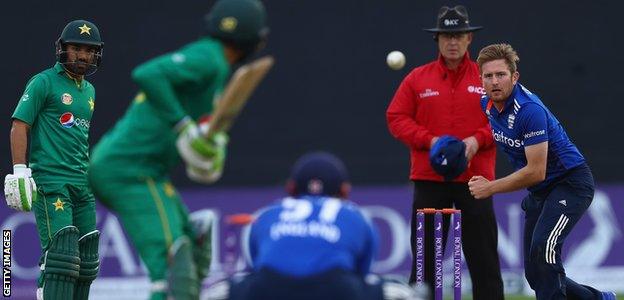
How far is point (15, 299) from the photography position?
33.9 ft

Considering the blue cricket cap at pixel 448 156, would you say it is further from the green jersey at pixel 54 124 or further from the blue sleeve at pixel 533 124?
the green jersey at pixel 54 124

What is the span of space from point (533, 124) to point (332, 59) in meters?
4.49

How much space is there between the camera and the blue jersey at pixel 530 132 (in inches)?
264

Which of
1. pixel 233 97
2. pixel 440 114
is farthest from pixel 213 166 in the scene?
pixel 440 114

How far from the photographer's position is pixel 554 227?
265 inches

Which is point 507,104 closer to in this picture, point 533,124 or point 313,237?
point 533,124

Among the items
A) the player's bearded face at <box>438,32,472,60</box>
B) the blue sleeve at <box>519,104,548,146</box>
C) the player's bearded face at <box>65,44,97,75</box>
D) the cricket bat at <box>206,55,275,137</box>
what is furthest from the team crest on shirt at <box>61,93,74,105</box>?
the blue sleeve at <box>519,104,548,146</box>

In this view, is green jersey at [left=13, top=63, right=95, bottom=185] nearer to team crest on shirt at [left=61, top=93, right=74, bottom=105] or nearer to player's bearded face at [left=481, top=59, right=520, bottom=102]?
team crest on shirt at [left=61, top=93, right=74, bottom=105]

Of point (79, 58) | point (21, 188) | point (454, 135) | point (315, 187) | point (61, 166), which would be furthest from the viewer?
point (454, 135)

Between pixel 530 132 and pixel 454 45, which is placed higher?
pixel 454 45

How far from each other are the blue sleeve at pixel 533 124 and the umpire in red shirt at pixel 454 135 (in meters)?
0.66

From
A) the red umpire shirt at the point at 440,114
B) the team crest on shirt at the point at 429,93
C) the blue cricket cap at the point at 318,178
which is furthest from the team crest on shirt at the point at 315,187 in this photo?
the team crest on shirt at the point at 429,93

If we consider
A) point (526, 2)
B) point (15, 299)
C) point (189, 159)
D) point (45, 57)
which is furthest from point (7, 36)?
point (189, 159)

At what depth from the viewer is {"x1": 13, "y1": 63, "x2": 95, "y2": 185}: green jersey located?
6.91 m
